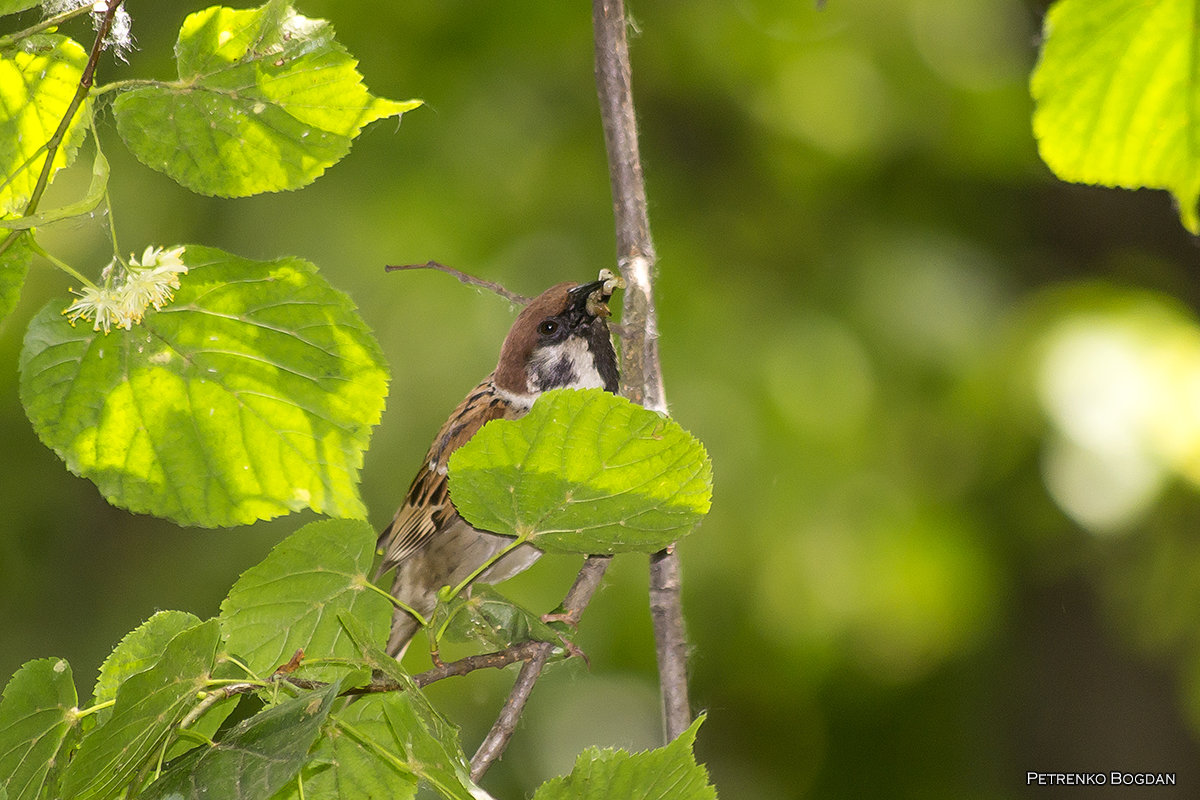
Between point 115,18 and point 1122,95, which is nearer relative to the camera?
point 1122,95

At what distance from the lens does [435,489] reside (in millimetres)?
3219

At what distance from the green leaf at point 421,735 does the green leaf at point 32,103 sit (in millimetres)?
719

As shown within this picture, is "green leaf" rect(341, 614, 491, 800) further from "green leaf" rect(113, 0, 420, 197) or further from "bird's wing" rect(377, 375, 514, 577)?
"bird's wing" rect(377, 375, 514, 577)

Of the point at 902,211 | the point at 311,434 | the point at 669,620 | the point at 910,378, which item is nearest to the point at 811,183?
the point at 902,211

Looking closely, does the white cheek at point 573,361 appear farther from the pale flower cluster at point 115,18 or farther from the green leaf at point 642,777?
the green leaf at point 642,777

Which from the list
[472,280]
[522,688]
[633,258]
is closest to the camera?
[522,688]

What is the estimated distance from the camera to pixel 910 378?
4793 millimetres

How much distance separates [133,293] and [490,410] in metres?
1.81

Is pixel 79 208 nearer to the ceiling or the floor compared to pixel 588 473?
nearer to the ceiling

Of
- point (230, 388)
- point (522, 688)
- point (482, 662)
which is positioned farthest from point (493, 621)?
point (230, 388)

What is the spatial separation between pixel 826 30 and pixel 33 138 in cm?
431

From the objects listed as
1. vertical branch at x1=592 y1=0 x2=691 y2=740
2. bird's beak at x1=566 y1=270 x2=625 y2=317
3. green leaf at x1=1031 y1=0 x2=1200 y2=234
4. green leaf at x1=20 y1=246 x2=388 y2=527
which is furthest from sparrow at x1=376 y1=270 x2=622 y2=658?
green leaf at x1=1031 y1=0 x2=1200 y2=234

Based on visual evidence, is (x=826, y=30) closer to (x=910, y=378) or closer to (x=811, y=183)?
(x=811, y=183)

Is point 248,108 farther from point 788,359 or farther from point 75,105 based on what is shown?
point 788,359
